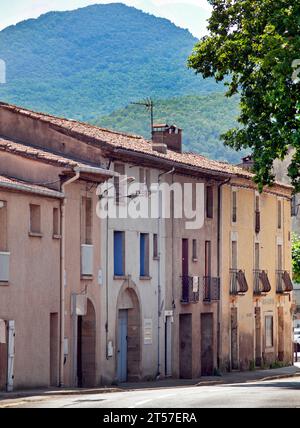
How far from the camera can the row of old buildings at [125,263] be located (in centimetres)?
3906

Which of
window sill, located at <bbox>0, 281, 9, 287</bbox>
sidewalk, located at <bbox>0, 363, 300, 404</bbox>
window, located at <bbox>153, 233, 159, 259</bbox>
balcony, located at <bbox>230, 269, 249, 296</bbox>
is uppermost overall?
window, located at <bbox>153, 233, 159, 259</bbox>

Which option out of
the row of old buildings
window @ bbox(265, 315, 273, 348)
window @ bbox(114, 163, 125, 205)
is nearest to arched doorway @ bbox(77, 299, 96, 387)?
the row of old buildings

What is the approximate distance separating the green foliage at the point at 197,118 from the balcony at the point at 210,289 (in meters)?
108

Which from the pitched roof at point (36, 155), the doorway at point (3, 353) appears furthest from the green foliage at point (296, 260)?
the doorway at point (3, 353)

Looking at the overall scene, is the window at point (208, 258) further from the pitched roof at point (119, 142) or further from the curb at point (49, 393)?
the curb at point (49, 393)

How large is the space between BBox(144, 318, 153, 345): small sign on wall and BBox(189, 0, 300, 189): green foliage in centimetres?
897

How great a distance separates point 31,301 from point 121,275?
9.17 metres

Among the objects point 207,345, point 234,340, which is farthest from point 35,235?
point 234,340

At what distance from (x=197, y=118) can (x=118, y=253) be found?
447 feet

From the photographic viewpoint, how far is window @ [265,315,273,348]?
65.5 m

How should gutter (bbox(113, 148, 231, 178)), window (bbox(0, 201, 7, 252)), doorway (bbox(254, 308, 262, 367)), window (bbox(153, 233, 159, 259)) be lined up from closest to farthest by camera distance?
window (bbox(0, 201, 7, 252))
gutter (bbox(113, 148, 231, 178))
window (bbox(153, 233, 159, 259))
doorway (bbox(254, 308, 262, 367))

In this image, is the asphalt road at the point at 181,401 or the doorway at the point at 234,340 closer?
the asphalt road at the point at 181,401

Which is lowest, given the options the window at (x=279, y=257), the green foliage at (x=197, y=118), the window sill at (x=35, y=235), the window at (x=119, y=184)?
the window sill at (x=35, y=235)

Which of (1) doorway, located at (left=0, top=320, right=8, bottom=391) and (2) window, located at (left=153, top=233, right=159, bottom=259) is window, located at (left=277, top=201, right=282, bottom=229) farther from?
(1) doorway, located at (left=0, top=320, right=8, bottom=391)
